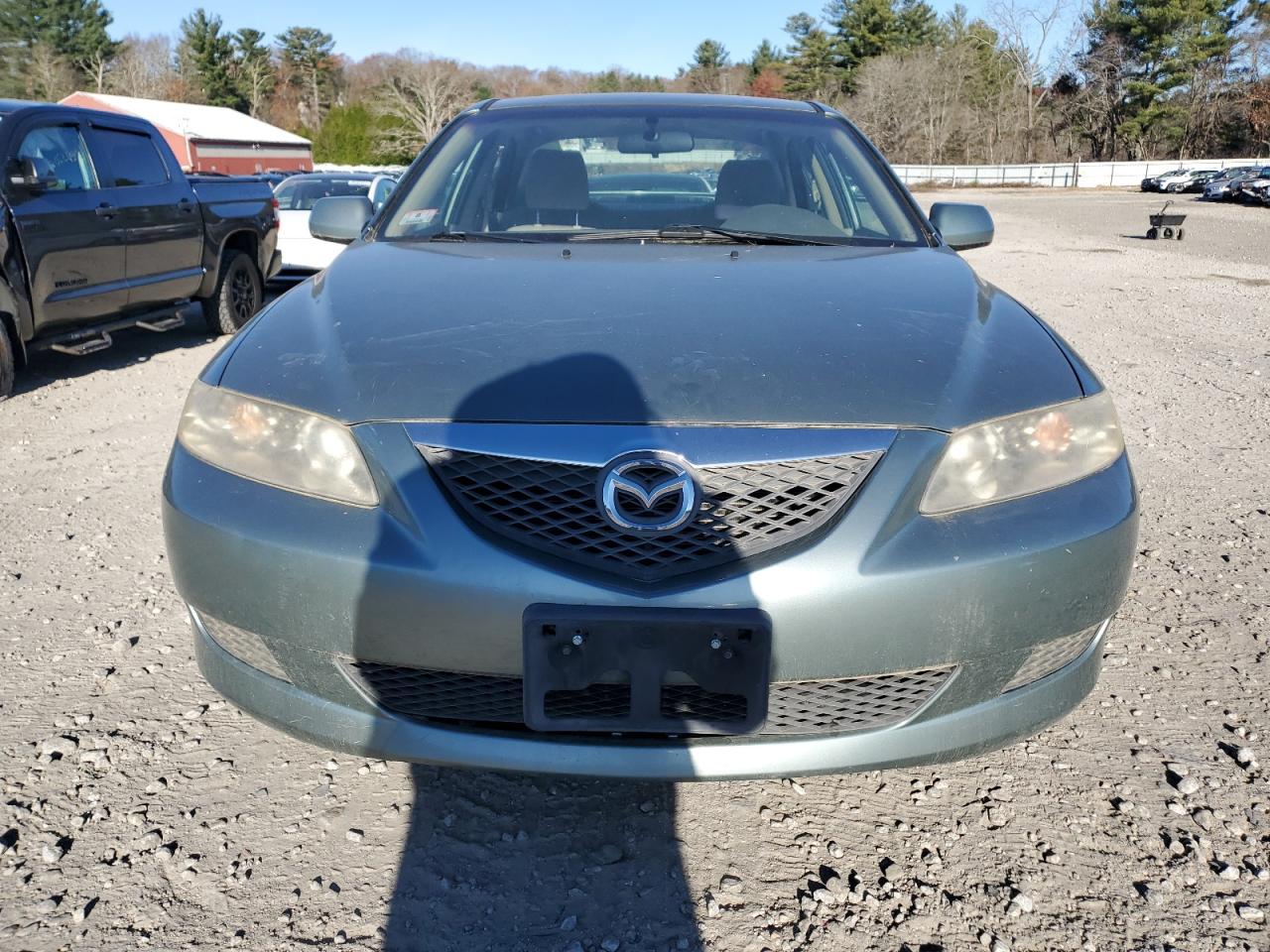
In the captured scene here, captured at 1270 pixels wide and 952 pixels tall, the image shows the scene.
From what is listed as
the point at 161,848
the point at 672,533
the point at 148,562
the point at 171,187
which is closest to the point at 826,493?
the point at 672,533

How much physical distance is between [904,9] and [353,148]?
45395 mm

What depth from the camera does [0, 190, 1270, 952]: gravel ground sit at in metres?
1.82

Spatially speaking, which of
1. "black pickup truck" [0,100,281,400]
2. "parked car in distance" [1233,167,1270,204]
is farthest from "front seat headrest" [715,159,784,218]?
"parked car in distance" [1233,167,1270,204]

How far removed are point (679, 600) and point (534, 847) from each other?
751 millimetres

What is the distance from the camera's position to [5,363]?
562cm

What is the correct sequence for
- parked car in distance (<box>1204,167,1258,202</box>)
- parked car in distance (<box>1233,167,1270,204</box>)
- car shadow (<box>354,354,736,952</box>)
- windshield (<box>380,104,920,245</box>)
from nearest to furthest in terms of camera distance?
car shadow (<box>354,354,736,952</box>) < windshield (<box>380,104,920,245</box>) < parked car in distance (<box>1233,167,1270,204</box>) < parked car in distance (<box>1204,167,1258,202</box>)

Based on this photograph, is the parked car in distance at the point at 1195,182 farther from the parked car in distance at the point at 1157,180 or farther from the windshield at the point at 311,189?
the windshield at the point at 311,189

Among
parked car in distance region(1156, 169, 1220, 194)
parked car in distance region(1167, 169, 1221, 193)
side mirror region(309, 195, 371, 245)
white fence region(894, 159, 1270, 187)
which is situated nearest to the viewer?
side mirror region(309, 195, 371, 245)

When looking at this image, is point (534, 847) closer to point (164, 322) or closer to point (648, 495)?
point (648, 495)

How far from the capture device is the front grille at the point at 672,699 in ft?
5.50

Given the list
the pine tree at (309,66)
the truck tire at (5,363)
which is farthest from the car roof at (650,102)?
the pine tree at (309,66)

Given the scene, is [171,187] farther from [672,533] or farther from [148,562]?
[672,533]

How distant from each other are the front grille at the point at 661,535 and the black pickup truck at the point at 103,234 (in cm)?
502

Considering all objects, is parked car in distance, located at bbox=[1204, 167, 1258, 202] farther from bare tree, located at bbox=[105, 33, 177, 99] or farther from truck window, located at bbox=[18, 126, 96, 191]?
bare tree, located at bbox=[105, 33, 177, 99]
